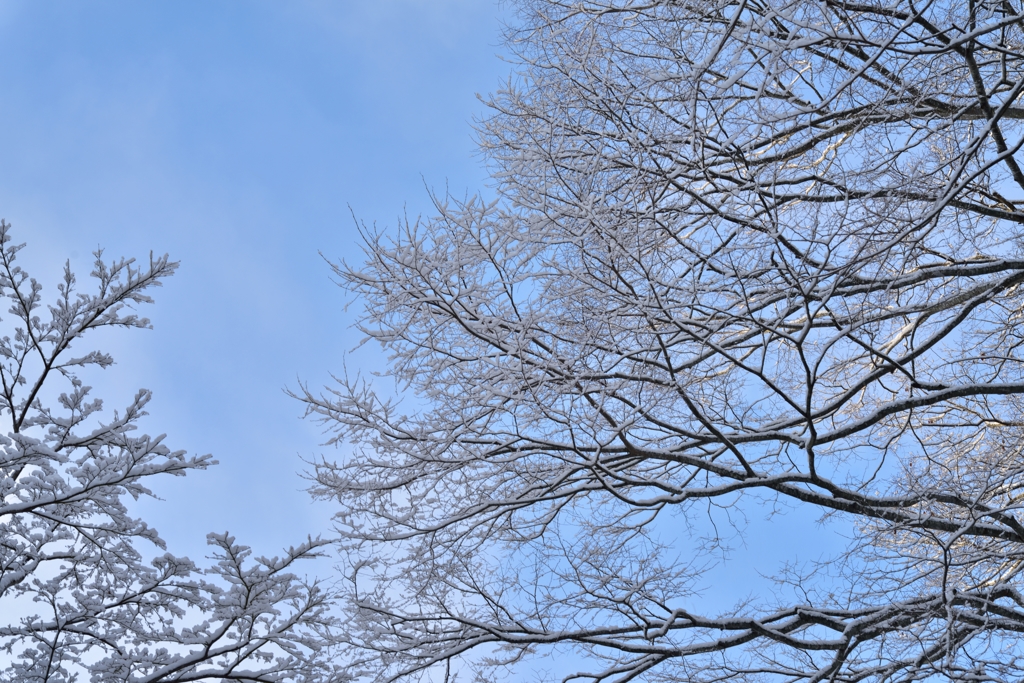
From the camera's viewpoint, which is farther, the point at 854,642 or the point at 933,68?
the point at 854,642

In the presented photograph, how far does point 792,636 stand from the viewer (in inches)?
249

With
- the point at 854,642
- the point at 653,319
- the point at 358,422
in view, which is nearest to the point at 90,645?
the point at 358,422

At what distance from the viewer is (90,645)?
5.87 meters

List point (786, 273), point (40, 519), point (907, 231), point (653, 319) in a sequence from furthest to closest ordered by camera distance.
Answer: point (40, 519)
point (653, 319)
point (786, 273)
point (907, 231)

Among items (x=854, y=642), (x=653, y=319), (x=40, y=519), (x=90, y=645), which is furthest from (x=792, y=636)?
(x=40, y=519)

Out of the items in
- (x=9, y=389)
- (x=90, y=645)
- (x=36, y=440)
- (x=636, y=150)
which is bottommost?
(x=90, y=645)

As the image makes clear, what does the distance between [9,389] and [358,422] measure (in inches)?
102

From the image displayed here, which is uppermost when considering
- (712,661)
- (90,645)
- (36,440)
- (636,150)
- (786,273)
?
(636,150)

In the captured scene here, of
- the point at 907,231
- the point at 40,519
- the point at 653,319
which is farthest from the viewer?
the point at 40,519

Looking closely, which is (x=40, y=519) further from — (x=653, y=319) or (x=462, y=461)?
(x=653, y=319)

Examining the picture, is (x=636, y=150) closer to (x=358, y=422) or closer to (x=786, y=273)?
(x=786, y=273)

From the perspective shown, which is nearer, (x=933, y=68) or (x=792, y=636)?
(x=933, y=68)

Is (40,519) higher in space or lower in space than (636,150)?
lower

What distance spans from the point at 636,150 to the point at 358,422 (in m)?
3.19
